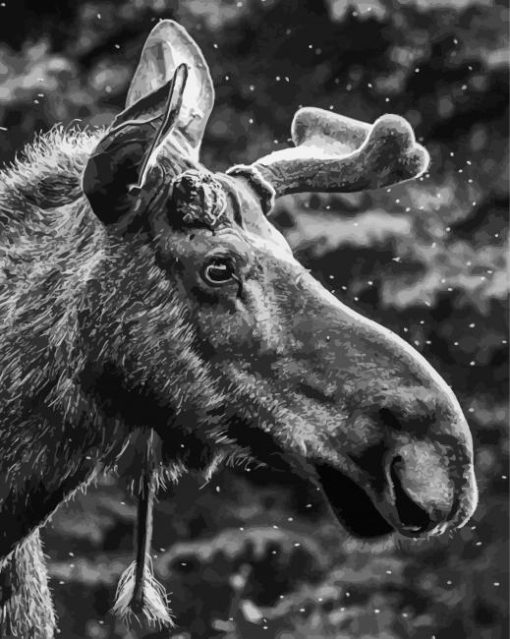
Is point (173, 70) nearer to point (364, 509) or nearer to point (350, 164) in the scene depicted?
point (350, 164)

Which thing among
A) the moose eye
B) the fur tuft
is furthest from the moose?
the fur tuft

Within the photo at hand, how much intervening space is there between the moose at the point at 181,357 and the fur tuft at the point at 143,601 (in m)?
0.27

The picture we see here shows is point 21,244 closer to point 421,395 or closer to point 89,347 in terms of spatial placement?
point 89,347

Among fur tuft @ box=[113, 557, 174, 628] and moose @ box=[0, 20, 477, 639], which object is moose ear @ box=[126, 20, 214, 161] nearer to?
moose @ box=[0, 20, 477, 639]

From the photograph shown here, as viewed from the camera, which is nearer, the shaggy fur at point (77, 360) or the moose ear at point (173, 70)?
the shaggy fur at point (77, 360)

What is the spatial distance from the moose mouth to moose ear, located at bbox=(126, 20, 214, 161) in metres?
0.61

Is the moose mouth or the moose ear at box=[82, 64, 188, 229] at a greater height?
the moose ear at box=[82, 64, 188, 229]

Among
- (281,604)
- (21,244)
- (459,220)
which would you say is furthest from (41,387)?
(459,220)

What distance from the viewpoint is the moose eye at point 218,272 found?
126 cm

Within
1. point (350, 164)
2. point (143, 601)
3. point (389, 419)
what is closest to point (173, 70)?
point (350, 164)

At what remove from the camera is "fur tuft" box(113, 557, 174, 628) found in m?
1.60

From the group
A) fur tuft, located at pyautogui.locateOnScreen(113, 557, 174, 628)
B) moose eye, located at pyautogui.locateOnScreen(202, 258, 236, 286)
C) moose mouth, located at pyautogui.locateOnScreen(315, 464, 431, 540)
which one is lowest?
fur tuft, located at pyautogui.locateOnScreen(113, 557, 174, 628)

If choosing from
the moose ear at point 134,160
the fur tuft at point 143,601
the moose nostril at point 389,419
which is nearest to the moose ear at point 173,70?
the moose ear at point 134,160

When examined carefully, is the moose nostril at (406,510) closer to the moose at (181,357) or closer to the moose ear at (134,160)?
the moose at (181,357)
